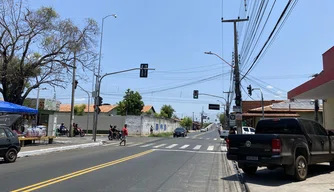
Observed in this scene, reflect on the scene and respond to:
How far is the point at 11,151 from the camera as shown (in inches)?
587

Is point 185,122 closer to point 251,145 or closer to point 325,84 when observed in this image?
point 325,84

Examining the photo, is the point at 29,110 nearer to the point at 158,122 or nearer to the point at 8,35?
the point at 8,35

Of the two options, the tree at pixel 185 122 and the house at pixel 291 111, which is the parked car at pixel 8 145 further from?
the tree at pixel 185 122

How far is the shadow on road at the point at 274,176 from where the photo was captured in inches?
397

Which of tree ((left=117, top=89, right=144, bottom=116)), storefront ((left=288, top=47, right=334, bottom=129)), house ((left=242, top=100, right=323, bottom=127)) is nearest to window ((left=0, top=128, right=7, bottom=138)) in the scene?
storefront ((left=288, top=47, right=334, bottom=129))

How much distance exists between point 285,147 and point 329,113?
16210 millimetres

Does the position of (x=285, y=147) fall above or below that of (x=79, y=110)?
below

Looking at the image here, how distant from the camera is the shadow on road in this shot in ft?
33.1

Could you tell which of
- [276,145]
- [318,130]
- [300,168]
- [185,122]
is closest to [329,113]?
[318,130]

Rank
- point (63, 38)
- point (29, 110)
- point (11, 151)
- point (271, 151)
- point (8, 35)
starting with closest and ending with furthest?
point (271, 151)
point (11, 151)
point (29, 110)
point (8, 35)
point (63, 38)

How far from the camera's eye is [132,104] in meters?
68.0

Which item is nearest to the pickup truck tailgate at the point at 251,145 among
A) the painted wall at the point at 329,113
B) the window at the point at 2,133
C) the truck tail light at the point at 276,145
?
the truck tail light at the point at 276,145

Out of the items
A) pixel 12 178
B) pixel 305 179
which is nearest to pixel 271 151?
pixel 305 179

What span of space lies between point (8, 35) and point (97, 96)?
9.37m
